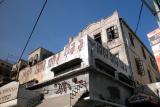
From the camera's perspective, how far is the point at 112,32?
63.1 feet

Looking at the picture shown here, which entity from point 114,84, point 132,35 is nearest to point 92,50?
point 114,84

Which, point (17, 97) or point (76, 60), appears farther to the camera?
point (76, 60)

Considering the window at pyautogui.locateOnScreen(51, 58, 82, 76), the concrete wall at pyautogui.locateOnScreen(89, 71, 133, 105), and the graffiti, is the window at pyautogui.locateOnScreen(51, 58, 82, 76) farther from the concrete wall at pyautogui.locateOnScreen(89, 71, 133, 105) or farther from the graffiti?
the concrete wall at pyautogui.locateOnScreen(89, 71, 133, 105)

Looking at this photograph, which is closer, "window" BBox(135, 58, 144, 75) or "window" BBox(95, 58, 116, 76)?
"window" BBox(95, 58, 116, 76)

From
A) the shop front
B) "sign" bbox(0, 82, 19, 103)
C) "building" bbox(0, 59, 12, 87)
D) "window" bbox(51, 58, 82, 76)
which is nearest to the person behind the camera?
the shop front

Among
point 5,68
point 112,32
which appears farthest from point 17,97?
point 5,68

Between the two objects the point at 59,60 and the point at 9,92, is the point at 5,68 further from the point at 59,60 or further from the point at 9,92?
the point at 59,60

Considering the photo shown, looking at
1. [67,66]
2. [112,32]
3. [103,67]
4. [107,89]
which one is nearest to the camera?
[107,89]

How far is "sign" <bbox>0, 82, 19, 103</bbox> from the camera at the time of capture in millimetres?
12683

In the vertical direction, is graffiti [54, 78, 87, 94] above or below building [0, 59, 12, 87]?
below

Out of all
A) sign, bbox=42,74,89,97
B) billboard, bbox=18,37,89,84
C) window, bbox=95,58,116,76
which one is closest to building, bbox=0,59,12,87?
billboard, bbox=18,37,89,84

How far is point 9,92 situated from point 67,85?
4.18 m

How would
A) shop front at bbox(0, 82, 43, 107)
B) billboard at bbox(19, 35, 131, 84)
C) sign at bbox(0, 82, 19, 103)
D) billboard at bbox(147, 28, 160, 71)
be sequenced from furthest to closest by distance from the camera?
sign at bbox(0, 82, 19, 103), billboard at bbox(19, 35, 131, 84), shop front at bbox(0, 82, 43, 107), billboard at bbox(147, 28, 160, 71)

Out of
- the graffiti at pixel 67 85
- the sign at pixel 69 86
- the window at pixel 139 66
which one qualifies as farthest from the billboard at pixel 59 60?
the window at pixel 139 66
